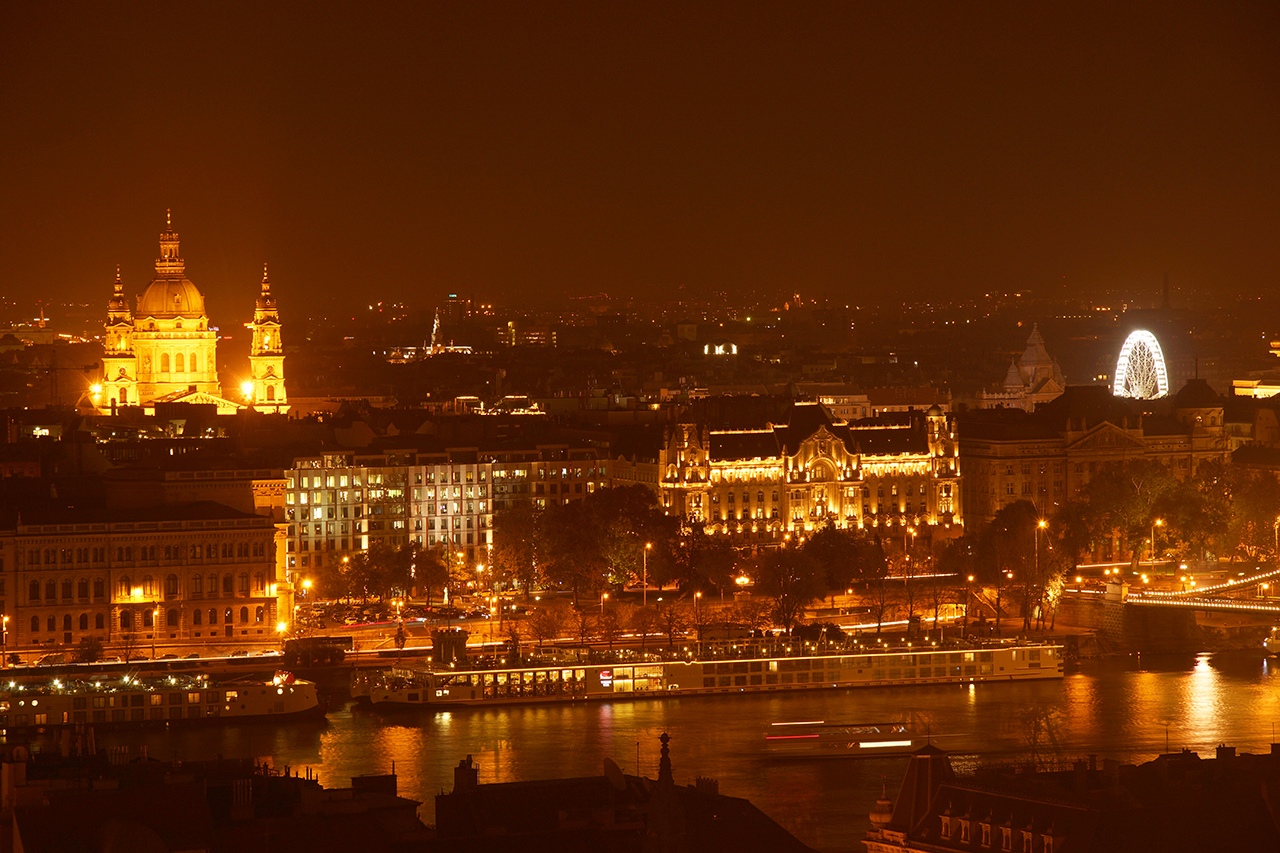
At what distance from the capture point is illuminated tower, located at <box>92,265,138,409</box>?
71375 millimetres

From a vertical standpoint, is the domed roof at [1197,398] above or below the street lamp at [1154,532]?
above

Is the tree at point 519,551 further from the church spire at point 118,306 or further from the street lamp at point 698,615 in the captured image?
the church spire at point 118,306

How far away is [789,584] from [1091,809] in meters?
26.6

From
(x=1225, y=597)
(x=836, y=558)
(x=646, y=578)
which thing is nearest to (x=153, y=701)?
(x=646, y=578)

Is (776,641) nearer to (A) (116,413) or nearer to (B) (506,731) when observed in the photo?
(B) (506,731)

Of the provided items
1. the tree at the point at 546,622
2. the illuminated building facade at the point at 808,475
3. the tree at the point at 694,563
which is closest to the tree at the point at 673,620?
the tree at the point at 694,563

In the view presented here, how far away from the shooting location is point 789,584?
49.4 m

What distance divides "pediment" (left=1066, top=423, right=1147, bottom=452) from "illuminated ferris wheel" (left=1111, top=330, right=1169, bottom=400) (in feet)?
71.5

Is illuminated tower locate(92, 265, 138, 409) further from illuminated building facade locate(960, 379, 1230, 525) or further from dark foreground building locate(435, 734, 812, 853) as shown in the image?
dark foreground building locate(435, 734, 812, 853)

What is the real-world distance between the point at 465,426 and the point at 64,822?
3996cm

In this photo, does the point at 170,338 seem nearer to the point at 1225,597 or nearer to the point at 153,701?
the point at 1225,597

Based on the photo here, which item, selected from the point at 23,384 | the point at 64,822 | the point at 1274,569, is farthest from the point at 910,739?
the point at 23,384

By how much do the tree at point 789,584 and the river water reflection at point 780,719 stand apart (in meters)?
4.53

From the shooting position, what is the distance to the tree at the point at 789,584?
49.2 m
